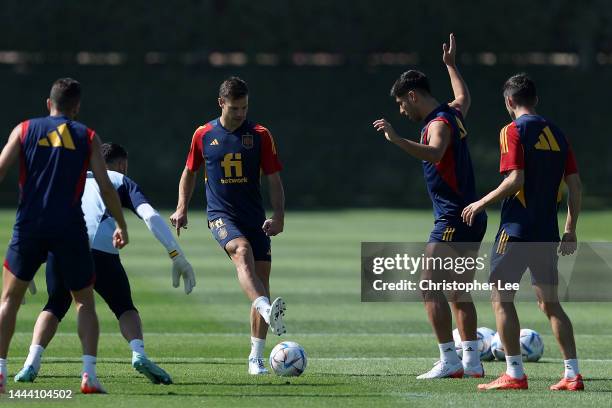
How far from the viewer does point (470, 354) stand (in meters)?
10.1

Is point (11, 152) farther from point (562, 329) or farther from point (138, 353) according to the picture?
point (562, 329)

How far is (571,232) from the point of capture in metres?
9.22

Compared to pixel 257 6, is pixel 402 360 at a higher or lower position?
lower

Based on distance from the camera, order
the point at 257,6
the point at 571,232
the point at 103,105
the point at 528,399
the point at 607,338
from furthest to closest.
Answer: the point at 257,6, the point at 103,105, the point at 607,338, the point at 571,232, the point at 528,399

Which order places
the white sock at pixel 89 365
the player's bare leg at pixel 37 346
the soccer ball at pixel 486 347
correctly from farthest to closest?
the soccer ball at pixel 486 347, the player's bare leg at pixel 37 346, the white sock at pixel 89 365

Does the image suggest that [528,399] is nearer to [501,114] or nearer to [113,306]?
[113,306]

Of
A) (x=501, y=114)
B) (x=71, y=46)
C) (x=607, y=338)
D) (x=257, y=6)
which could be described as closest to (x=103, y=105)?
(x=71, y=46)

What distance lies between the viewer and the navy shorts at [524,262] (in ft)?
29.7

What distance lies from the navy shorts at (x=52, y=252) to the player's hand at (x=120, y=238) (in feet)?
0.84

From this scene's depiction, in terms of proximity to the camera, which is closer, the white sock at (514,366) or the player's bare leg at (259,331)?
the white sock at (514,366)

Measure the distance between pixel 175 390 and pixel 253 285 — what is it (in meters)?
1.24

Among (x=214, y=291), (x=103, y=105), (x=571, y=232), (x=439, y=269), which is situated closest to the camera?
(x=571, y=232)

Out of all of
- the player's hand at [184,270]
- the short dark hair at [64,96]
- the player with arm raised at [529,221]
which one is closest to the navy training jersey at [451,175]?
the player with arm raised at [529,221]

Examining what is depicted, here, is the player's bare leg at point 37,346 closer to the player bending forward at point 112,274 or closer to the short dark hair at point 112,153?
the player bending forward at point 112,274
